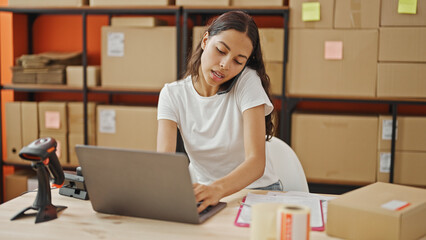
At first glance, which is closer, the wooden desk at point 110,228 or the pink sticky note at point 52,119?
the wooden desk at point 110,228

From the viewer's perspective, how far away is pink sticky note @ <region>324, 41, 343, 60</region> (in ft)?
8.98

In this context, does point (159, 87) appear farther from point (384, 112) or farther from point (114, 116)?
point (384, 112)

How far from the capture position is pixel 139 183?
119 centimetres

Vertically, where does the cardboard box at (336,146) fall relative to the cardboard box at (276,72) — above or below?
below

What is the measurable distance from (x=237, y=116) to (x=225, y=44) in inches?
10.8

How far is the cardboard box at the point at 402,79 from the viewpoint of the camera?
2.70 meters

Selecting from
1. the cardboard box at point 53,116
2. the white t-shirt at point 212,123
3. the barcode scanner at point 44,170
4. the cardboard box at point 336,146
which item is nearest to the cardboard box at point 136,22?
the cardboard box at point 53,116

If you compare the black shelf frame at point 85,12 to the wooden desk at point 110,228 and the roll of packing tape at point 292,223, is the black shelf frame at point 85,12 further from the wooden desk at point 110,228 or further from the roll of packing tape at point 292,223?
the roll of packing tape at point 292,223

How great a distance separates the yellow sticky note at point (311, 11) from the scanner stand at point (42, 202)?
188cm

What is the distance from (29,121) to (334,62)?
6.38 feet

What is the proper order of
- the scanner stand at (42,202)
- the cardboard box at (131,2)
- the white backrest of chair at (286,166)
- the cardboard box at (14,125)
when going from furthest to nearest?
the cardboard box at (14,125), the cardboard box at (131,2), the white backrest of chair at (286,166), the scanner stand at (42,202)

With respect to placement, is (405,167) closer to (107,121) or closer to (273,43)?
(273,43)

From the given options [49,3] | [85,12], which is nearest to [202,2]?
[85,12]

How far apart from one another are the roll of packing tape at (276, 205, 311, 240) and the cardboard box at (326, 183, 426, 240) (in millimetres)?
157
